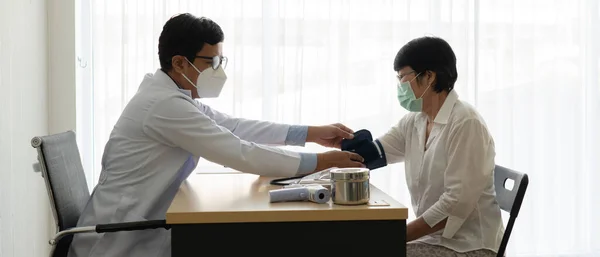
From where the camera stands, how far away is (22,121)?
2.69 meters

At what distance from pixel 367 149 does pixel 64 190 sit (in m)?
0.97

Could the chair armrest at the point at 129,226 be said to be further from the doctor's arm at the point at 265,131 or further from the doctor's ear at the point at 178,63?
the doctor's arm at the point at 265,131

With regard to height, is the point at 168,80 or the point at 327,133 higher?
the point at 168,80

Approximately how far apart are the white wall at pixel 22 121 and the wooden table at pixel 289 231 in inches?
50.9

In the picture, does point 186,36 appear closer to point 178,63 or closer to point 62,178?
point 178,63

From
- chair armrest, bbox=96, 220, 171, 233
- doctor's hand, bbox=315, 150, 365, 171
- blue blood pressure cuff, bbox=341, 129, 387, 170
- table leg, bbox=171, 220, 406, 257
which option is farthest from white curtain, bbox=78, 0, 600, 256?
table leg, bbox=171, 220, 406, 257

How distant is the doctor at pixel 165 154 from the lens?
1.82 metres

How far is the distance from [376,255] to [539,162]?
243 cm

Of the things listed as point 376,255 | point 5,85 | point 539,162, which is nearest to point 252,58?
point 5,85

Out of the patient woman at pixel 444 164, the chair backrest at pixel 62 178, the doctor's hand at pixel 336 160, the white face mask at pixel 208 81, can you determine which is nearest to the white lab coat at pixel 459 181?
the patient woman at pixel 444 164

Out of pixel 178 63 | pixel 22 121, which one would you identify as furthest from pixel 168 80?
pixel 22 121

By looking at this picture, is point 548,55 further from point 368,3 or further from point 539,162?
point 368,3

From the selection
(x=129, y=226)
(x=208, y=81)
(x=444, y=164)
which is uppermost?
(x=208, y=81)

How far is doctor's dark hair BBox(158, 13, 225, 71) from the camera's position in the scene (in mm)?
2000
